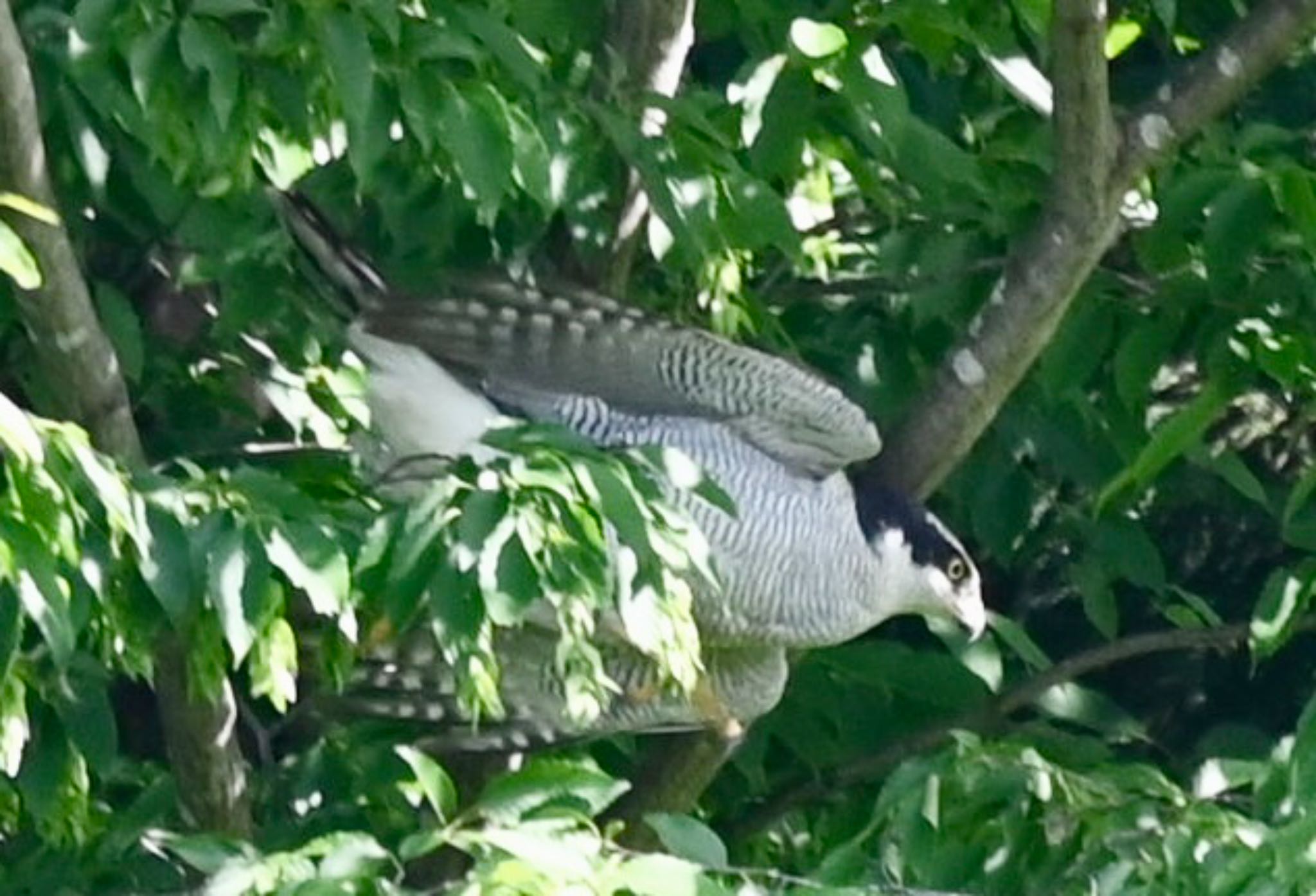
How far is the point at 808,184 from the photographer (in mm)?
3986

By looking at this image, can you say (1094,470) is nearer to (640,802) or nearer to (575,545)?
(640,802)

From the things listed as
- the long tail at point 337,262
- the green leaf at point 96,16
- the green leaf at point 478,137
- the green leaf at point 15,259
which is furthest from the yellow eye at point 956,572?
the green leaf at point 15,259

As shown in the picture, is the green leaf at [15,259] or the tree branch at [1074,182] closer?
the green leaf at [15,259]

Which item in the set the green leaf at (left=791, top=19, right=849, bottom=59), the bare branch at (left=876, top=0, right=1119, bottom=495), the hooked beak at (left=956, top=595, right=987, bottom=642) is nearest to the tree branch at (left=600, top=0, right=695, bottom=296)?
the green leaf at (left=791, top=19, right=849, bottom=59)

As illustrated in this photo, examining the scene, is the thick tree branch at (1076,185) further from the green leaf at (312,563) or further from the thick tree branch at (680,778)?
the green leaf at (312,563)

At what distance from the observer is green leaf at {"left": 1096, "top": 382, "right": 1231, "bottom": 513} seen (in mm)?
3707

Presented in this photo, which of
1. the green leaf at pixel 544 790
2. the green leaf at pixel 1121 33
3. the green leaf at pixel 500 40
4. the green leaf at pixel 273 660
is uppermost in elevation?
the green leaf at pixel 500 40

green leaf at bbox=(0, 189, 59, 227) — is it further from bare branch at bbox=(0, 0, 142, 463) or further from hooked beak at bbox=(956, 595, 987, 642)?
hooked beak at bbox=(956, 595, 987, 642)

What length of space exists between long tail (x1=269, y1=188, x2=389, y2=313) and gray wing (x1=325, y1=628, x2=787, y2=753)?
0.49 m

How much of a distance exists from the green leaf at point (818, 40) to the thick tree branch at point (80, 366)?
0.81 metres

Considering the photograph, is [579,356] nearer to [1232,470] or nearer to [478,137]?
[478,137]

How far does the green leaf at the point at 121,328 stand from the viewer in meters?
3.70

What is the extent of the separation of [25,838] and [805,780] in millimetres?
1091

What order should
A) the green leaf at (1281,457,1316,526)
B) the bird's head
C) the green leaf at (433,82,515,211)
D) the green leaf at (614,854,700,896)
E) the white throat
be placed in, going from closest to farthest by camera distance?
the green leaf at (614,854,700,896) → the green leaf at (433,82,515,211) → the green leaf at (1281,457,1316,526) → the white throat → the bird's head
